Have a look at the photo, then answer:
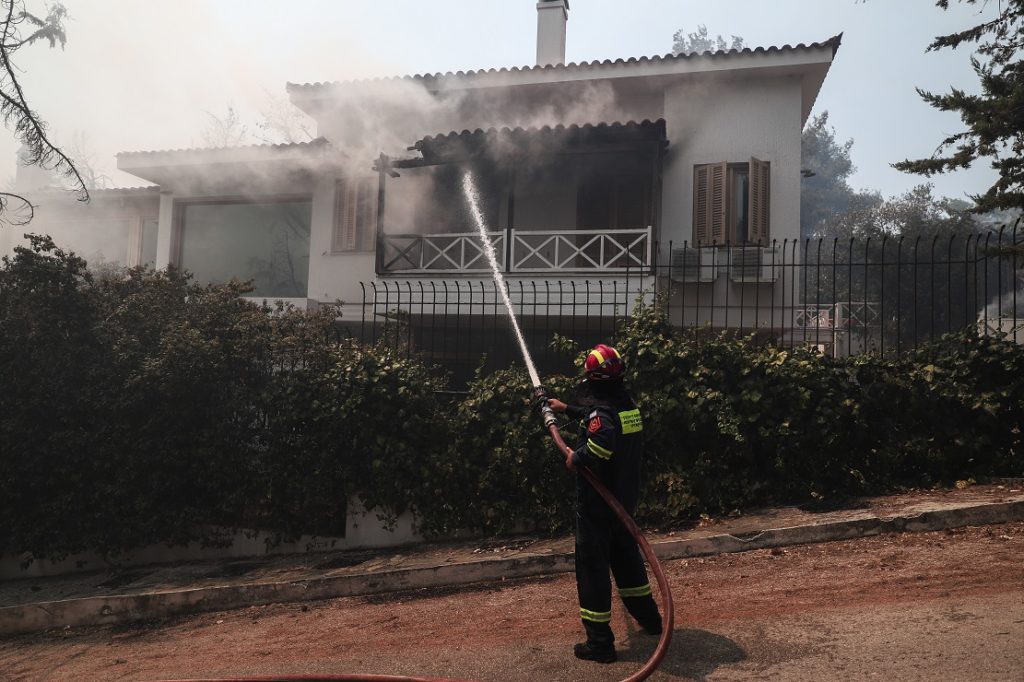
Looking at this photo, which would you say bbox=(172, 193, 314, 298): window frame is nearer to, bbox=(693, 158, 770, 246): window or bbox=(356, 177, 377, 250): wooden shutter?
bbox=(356, 177, 377, 250): wooden shutter

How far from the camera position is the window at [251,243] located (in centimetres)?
1345

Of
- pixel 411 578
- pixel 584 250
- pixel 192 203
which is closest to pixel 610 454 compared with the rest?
pixel 411 578

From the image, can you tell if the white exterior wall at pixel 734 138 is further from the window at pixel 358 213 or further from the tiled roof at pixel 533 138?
the window at pixel 358 213

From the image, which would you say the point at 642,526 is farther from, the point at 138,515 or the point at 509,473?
the point at 138,515

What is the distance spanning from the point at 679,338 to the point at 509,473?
2037mm

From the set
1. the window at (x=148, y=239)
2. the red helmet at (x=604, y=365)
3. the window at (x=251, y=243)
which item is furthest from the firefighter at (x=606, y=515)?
the window at (x=148, y=239)

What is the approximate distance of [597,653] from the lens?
367 centimetres

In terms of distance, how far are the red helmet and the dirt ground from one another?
1497 millimetres

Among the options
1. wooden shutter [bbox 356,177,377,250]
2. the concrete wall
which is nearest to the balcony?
wooden shutter [bbox 356,177,377,250]

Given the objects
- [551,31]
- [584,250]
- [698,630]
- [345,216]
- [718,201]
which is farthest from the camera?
[551,31]

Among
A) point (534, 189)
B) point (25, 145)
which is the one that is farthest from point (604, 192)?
point (25, 145)

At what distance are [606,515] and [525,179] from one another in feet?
28.0

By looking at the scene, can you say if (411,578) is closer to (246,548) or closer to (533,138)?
(246,548)

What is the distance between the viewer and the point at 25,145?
6.79 m
